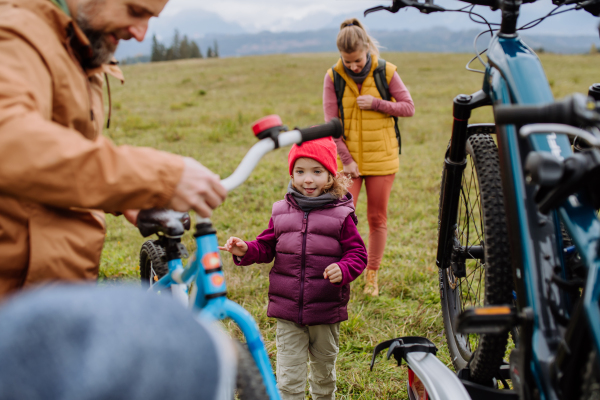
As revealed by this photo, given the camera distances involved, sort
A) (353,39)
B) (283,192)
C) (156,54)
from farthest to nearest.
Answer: (156,54), (283,192), (353,39)

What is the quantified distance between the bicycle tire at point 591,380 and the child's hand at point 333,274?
1.17 metres

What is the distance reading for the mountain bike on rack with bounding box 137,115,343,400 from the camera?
147 centimetres

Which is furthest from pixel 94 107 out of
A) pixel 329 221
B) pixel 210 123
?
pixel 210 123

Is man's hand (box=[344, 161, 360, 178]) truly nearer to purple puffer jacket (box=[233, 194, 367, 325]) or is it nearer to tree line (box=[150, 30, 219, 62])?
purple puffer jacket (box=[233, 194, 367, 325])

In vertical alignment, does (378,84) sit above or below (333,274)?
above

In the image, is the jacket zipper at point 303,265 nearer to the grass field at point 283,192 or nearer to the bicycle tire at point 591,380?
the grass field at point 283,192

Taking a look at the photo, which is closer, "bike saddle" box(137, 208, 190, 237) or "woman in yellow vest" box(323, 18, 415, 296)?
"bike saddle" box(137, 208, 190, 237)

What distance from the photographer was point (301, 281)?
8.25 feet

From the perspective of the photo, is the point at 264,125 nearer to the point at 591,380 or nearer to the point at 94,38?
the point at 94,38

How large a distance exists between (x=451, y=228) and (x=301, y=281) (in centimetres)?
94

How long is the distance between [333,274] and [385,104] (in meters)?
2.08

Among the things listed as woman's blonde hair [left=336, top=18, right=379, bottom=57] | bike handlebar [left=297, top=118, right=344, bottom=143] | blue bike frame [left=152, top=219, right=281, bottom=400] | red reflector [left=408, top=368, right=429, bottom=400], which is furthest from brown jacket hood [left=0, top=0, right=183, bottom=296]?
woman's blonde hair [left=336, top=18, right=379, bottom=57]

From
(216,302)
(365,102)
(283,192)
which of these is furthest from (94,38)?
(283,192)

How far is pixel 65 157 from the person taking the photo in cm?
126
